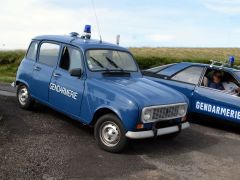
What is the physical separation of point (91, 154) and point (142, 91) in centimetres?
138

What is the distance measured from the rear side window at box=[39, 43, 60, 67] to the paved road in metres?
1.25

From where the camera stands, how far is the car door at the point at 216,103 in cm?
874

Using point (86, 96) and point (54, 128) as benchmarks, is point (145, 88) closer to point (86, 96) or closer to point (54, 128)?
point (86, 96)

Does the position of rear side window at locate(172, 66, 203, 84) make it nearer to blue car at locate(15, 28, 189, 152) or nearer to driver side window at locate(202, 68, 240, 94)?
driver side window at locate(202, 68, 240, 94)

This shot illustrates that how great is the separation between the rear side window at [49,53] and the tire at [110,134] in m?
2.04

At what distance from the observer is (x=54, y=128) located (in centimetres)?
802

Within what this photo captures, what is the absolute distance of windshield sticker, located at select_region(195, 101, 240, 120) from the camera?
871 centimetres

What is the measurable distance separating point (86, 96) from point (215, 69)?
12.7 ft

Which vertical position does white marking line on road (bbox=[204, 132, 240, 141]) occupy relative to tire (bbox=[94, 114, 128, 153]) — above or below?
below

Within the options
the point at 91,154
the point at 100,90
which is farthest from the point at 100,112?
the point at 91,154

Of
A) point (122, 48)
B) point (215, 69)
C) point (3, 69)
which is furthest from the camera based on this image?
point (3, 69)

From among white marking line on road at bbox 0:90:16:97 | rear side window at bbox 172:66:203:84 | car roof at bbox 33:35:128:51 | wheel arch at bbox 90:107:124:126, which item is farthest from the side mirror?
white marking line on road at bbox 0:90:16:97

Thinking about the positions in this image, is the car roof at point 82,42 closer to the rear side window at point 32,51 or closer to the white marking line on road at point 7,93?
the rear side window at point 32,51

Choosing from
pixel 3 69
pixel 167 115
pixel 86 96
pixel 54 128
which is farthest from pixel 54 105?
pixel 3 69
